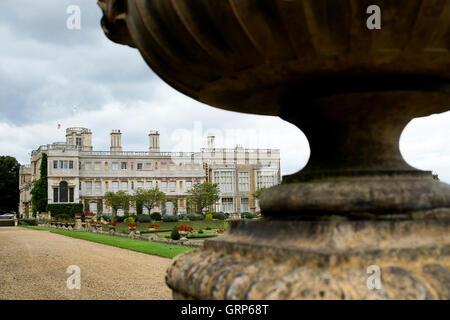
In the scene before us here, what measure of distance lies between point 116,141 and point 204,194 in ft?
46.6

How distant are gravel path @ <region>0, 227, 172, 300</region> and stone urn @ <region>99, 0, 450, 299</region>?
368 cm

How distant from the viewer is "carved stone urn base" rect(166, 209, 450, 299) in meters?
1.14

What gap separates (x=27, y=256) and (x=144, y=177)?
4168 cm

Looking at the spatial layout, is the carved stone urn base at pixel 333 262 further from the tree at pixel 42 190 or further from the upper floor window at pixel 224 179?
the tree at pixel 42 190

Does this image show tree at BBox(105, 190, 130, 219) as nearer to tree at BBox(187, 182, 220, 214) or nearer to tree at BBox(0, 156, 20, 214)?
tree at BBox(187, 182, 220, 214)

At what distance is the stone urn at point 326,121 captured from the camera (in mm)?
1153

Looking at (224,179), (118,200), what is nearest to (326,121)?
(118,200)

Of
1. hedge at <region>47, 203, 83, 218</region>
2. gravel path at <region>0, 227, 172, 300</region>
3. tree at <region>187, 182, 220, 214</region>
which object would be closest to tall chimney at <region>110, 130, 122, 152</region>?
hedge at <region>47, 203, 83, 218</region>

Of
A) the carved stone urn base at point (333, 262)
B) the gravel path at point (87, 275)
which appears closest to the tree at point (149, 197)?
the gravel path at point (87, 275)

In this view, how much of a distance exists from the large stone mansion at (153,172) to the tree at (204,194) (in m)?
3.71
